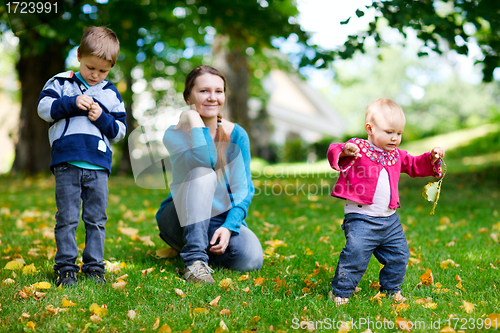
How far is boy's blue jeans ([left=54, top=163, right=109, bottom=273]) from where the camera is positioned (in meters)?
2.61

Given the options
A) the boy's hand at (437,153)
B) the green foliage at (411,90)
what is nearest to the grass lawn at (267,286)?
the boy's hand at (437,153)

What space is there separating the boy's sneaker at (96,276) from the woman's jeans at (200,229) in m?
0.55

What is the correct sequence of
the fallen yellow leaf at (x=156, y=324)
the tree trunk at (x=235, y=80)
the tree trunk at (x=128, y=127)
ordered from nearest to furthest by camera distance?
the fallen yellow leaf at (x=156, y=324)
the tree trunk at (x=235, y=80)
the tree trunk at (x=128, y=127)

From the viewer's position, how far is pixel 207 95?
9.94ft

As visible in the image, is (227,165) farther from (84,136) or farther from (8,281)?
(8,281)

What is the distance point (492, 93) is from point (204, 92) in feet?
162

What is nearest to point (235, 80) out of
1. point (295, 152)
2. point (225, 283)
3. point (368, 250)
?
point (295, 152)

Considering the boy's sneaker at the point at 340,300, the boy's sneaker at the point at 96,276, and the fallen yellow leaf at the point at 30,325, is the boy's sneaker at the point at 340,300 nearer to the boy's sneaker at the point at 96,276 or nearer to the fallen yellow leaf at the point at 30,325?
the boy's sneaker at the point at 96,276

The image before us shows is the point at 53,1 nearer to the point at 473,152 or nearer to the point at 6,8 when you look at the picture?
the point at 6,8

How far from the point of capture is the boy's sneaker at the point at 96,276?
2746mm

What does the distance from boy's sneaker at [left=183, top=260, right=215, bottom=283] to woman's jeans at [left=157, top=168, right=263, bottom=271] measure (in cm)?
5

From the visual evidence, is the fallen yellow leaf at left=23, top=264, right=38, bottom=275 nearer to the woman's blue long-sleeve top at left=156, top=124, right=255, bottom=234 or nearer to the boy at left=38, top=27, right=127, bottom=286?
the boy at left=38, top=27, right=127, bottom=286

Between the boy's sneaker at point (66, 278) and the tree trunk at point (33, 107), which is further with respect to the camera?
the tree trunk at point (33, 107)

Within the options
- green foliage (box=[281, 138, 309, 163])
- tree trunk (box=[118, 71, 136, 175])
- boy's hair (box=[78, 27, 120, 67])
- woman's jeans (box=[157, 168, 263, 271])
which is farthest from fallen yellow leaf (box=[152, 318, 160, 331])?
green foliage (box=[281, 138, 309, 163])
